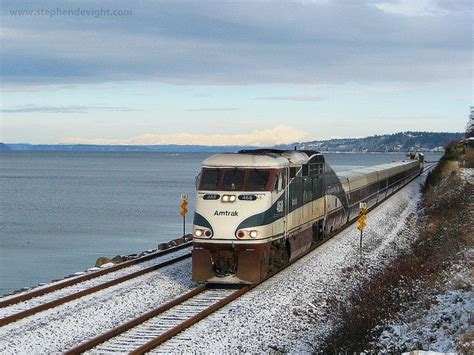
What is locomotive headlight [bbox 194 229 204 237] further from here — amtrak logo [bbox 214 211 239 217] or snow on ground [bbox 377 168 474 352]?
snow on ground [bbox 377 168 474 352]

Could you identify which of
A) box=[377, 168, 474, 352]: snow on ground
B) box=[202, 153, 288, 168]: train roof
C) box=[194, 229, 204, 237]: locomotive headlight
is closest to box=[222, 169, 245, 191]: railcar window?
box=[202, 153, 288, 168]: train roof

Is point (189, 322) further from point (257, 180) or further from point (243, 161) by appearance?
point (243, 161)

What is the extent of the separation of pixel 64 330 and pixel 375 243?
18.8m

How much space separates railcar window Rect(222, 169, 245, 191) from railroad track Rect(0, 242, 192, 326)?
4531 mm

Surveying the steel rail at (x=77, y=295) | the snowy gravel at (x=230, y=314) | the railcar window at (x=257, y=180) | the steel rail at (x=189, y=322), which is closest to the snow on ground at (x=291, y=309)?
the snowy gravel at (x=230, y=314)

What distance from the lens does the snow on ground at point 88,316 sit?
14555mm

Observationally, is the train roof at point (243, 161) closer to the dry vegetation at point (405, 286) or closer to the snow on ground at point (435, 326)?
the dry vegetation at point (405, 286)

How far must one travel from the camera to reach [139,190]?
341ft

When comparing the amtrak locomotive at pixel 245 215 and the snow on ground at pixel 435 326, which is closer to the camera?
the snow on ground at pixel 435 326

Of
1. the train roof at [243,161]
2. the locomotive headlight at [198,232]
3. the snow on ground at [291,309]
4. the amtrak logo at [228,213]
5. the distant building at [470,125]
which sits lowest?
the snow on ground at [291,309]

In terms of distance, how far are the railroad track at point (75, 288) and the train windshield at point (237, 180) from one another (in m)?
4.22

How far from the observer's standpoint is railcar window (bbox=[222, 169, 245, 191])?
64.8ft

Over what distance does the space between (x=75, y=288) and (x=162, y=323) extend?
545 centimetres

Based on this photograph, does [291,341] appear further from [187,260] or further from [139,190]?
[139,190]
